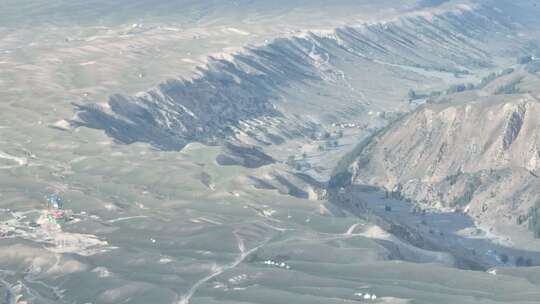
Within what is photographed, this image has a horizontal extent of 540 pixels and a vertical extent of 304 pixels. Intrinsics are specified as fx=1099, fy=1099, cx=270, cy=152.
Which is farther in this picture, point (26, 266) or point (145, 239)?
point (145, 239)

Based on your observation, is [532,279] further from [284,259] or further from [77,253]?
[77,253]

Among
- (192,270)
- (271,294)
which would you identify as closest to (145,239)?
(192,270)

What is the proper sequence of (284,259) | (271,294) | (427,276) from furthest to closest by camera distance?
(284,259) < (427,276) < (271,294)

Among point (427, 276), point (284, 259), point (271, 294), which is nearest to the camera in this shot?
point (271, 294)

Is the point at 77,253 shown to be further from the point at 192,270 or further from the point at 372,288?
the point at 372,288

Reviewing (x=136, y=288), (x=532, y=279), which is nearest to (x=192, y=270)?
(x=136, y=288)

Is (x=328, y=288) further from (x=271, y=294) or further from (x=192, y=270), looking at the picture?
(x=192, y=270)

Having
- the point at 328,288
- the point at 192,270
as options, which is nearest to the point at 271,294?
the point at 328,288

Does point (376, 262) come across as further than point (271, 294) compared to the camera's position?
Yes
